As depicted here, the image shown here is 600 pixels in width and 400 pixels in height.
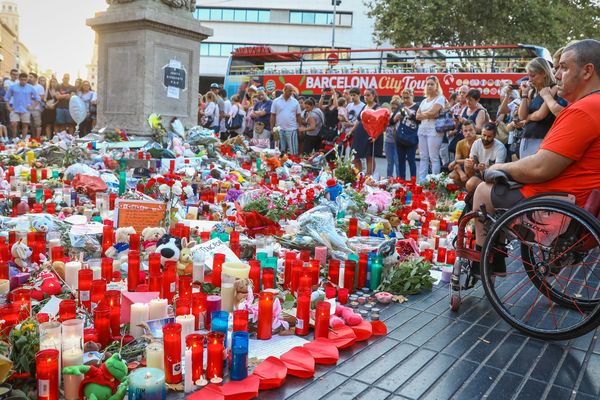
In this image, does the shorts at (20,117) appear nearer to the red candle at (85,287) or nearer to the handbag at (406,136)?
the handbag at (406,136)

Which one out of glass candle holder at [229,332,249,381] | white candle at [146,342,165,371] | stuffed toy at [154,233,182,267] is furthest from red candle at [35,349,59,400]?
stuffed toy at [154,233,182,267]

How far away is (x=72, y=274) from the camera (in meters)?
3.53

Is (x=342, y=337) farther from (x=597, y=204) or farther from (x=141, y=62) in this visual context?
(x=141, y=62)

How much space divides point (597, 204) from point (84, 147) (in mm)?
7790

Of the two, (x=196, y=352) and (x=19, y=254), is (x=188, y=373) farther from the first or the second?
(x=19, y=254)

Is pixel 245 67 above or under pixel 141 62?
above

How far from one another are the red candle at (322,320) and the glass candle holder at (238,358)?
65 centimetres

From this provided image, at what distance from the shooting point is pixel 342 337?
309cm

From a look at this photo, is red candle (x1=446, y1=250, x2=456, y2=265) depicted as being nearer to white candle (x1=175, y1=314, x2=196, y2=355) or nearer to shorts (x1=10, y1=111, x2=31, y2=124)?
white candle (x1=175, y1=314, x2=196, y2=355)

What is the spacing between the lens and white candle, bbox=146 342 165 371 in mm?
2465

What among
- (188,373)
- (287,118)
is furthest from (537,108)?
(287,118)

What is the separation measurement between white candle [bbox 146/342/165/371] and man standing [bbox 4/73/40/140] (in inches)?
513

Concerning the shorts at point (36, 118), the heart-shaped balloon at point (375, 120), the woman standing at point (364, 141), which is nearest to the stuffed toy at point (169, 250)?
the heart-shaped balloon at point (375, 120)

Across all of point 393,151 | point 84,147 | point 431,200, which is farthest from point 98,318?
point 393,151
